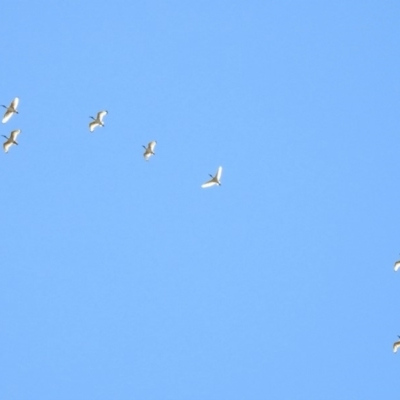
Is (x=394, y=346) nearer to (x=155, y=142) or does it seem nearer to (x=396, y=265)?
(x=396, y=265)

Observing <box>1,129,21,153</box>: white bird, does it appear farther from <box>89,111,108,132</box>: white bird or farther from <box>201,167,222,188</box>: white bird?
<box>201,167,222,188</box>: white bird

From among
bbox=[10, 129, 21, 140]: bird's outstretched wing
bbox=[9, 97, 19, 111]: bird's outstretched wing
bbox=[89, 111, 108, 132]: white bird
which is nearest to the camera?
bbox=[9, 97, 19, 111]: bird's outstretched wing

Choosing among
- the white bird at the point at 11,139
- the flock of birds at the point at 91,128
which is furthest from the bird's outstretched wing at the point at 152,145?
the white bird at the point at 11,139

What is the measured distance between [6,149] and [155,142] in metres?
13.4

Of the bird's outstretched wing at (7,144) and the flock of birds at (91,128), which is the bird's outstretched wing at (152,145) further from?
the bird's outstretched wing at (7,144)

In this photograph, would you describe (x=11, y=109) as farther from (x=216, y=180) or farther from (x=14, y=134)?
(x=216, y=180)

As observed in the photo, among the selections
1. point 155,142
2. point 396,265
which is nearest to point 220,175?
point 155,142

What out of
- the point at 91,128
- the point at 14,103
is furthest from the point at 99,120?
the point at 14,103

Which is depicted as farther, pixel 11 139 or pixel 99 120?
pixel 99 120

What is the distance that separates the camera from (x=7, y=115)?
8494cm

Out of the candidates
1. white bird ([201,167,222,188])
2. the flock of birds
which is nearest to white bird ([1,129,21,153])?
the flock of birds

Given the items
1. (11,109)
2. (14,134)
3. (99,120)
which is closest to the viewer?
(11,109)

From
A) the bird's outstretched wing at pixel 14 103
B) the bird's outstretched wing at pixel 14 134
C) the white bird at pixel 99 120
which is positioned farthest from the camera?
the white bird at pixel 99 120

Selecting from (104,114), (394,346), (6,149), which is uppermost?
(104,114)
